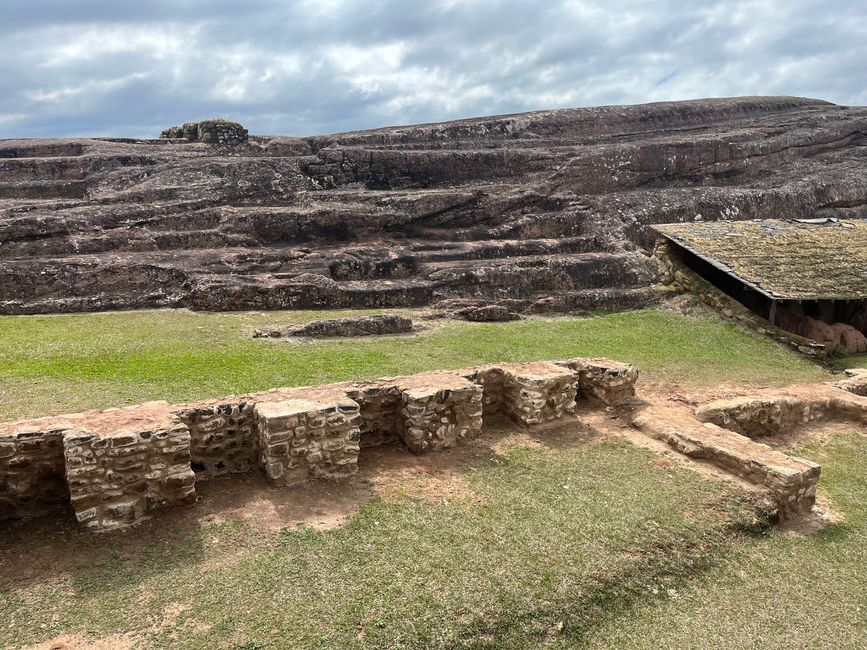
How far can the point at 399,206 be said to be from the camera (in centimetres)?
2233

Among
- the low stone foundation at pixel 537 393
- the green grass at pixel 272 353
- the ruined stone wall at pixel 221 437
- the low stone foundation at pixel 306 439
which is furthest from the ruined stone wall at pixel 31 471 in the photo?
the low stone foundation at pixel 537 393

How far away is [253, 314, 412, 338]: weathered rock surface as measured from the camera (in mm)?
14148

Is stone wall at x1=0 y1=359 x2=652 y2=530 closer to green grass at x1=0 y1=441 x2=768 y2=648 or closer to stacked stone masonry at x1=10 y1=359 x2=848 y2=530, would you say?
stacked stone masonry at x1=10 y1=359 x2=848 y2=530

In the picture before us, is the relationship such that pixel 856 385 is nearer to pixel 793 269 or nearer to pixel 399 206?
pixel 793 269

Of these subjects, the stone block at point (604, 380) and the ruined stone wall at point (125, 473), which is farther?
the stone block at point (604, 380)

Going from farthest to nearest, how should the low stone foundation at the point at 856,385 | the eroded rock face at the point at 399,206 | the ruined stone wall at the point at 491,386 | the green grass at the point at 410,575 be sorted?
the eroded rock face at the point at 399,206, the low stone foundation at the point at 856,385, the ruined stone wall at the point at 491,386, the green grass at the point at 410,575

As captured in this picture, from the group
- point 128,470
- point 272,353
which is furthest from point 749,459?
point 272,353

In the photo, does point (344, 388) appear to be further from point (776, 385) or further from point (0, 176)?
point (0, 176)

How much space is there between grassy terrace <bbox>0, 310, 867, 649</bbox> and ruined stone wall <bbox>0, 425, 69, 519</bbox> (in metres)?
0.25

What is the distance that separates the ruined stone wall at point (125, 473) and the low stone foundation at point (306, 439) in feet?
2.88

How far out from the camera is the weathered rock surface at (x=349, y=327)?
14148 millimetres

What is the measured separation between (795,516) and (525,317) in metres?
10.8

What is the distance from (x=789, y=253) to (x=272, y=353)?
47.0 feet

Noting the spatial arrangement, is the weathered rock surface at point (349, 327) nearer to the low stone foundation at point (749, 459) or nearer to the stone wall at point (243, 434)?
the stone wall at point (243, 434)
